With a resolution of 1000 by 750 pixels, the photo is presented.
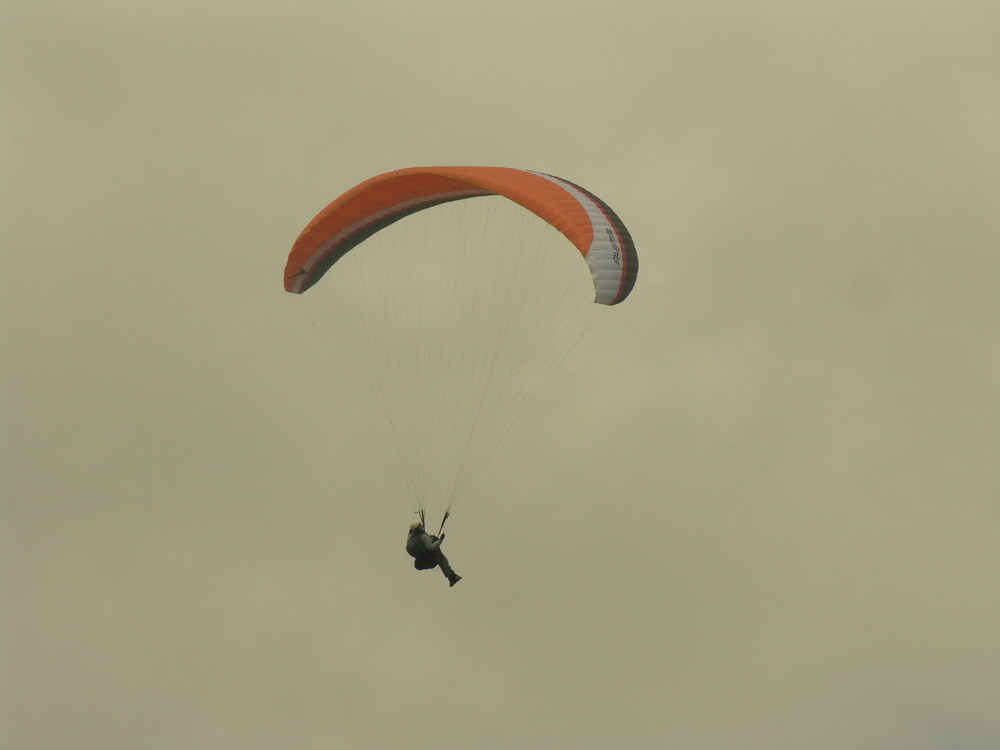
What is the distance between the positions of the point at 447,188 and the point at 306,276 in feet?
14.2

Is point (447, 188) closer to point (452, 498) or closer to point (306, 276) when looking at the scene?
point (306, 276)

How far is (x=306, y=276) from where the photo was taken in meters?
47.8

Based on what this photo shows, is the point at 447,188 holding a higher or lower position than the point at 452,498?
higher

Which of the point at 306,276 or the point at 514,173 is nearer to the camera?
the point at 514,173

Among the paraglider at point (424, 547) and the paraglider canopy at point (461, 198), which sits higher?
the paraglider canopy at point (461, 198)

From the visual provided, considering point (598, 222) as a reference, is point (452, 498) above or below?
below

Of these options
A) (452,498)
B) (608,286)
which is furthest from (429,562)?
(608,286)

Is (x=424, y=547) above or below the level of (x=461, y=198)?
below

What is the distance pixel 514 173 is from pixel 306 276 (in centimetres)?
637

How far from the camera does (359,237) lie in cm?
4778

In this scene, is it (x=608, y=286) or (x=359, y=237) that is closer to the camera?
(x=608, y=286)

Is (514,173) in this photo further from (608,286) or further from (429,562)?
(429,562)

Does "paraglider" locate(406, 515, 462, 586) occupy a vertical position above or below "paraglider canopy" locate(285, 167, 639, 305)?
below

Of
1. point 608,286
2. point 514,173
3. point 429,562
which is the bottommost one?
point 429,562
